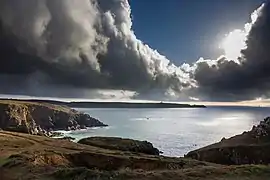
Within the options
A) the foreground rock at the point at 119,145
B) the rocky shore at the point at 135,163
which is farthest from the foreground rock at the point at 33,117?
the rocky shore at the point at 135,163

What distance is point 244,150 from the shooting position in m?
62.1

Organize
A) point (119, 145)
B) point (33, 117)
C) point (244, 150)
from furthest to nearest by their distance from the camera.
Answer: point (33, 117), point (119, 145), point (244, 150)

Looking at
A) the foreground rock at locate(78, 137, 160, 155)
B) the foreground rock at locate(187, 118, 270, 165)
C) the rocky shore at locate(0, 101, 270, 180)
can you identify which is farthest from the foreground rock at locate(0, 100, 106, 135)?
the foreground rock at locate(187, 118, 270, 165)

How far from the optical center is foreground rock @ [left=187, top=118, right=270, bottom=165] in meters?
60.5

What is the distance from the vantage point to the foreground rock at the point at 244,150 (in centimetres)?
6047

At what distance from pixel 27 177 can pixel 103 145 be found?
160 feet

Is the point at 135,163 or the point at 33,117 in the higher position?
the point at 33,117

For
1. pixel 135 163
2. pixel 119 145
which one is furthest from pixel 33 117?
pixel 135 163

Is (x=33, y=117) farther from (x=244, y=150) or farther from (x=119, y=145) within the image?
(x=244, y=150)

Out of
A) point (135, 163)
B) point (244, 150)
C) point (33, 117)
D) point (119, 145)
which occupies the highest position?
point (33, 117)

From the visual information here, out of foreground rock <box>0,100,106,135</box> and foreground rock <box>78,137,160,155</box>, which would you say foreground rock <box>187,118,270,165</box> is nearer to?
foreground rock <box>78,137,160,155</box>

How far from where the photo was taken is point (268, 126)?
221ft

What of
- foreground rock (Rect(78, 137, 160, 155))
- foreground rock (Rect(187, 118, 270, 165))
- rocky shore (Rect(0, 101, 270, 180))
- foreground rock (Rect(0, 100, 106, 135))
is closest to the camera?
rocky shore (Rect(0, 101, 270, 180))

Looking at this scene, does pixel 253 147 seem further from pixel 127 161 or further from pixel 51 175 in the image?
pixel 51 175
